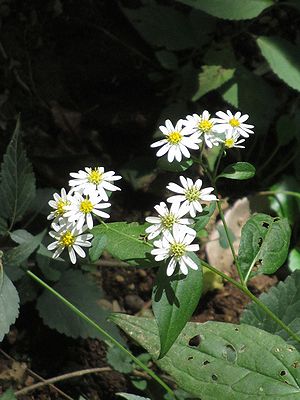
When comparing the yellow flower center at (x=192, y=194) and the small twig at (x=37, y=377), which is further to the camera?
the small twig at (x=37, y=377)

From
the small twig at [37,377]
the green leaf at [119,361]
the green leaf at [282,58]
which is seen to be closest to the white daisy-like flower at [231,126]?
the green leaf at [282,58]

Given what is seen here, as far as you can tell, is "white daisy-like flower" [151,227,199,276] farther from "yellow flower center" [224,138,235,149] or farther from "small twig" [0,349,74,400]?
"small twig" [0,349,74,400]

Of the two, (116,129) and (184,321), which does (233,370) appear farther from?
(116,129)

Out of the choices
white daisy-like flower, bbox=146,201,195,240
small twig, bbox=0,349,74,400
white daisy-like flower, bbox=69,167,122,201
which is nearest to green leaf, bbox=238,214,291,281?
white daisy-like flower, bbox=146,201,195,240

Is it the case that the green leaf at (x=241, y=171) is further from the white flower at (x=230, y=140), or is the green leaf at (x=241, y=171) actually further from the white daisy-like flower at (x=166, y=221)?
the white daisy-like flower at (x=166, y=221)

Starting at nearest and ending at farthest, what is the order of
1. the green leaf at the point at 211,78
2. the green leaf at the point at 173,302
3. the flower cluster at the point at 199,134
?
the green leaf at the point at 173,302
the flower cluster at the point at 199,134
the green leaf at the point at 211,78

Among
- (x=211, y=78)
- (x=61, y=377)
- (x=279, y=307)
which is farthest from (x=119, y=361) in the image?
(x=211, y=78)

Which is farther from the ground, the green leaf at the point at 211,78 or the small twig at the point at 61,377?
the green leaf at the point at 211,78
